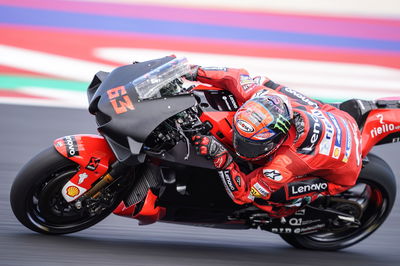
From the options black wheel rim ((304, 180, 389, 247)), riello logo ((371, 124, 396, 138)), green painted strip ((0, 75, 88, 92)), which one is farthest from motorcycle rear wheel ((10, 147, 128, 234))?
green painted strip ((0, 75, 88, 92))

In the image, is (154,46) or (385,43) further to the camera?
(385,43)

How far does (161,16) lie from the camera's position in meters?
8.98

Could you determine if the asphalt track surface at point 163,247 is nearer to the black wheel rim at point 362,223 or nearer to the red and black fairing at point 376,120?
the black wheel rim at point 362,223

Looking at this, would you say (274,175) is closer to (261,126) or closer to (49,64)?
(261,126)

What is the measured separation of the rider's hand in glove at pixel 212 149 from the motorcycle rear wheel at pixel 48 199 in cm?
80

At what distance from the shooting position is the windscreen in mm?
3699

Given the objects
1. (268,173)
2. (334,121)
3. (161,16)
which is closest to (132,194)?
(268,173)

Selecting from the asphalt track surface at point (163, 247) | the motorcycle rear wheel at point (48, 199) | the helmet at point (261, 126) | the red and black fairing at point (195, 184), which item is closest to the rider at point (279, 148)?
the helmet at point (261, 126)

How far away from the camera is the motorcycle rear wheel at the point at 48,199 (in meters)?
3.92

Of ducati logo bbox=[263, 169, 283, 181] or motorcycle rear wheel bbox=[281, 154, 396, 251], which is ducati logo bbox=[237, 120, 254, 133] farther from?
motorcycle rear wheel bbox=[281, 154, 396, 251]

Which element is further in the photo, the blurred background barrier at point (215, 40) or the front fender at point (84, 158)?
the blurred background barrier at point (215, 40)

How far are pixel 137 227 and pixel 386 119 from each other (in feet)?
6.67

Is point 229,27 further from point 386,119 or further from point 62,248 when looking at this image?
point 62,248

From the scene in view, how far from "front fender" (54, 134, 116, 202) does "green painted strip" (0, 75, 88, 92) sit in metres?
3.85
